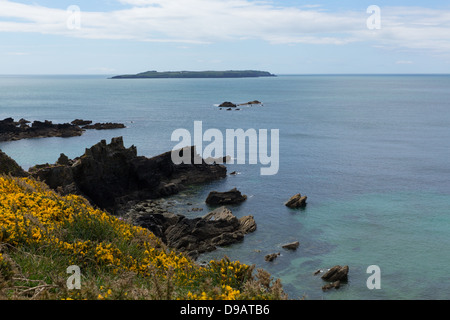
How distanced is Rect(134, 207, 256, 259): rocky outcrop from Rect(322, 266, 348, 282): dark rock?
10667 mm

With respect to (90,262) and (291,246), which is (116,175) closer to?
(291,246)

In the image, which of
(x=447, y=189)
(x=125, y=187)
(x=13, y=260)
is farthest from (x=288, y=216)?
(x=13, y=260)

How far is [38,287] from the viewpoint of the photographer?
27.3 feet

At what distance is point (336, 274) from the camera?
3212 cm

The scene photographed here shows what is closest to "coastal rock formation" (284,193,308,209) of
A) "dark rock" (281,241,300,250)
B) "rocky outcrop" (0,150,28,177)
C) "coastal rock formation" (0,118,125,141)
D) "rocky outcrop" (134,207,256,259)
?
"rocky outcrop" (134,207,256,259)

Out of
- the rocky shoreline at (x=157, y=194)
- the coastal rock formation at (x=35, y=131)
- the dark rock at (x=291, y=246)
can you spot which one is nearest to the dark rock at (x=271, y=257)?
the rocky shoreline at (x=157, y=194)

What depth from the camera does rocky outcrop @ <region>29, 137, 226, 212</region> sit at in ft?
159

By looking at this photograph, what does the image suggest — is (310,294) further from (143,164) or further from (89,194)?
(143,164)

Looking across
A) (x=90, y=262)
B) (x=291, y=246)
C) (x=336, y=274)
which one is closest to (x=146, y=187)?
(x=291, y=246)

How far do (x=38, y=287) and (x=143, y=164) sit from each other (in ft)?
167

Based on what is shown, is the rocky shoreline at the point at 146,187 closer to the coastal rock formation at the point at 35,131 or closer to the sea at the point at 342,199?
the sea at the point at 342,199

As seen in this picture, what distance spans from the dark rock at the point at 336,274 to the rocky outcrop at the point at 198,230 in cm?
1067

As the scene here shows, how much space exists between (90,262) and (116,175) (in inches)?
1761

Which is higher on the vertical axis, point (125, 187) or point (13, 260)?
point (13, 260)
